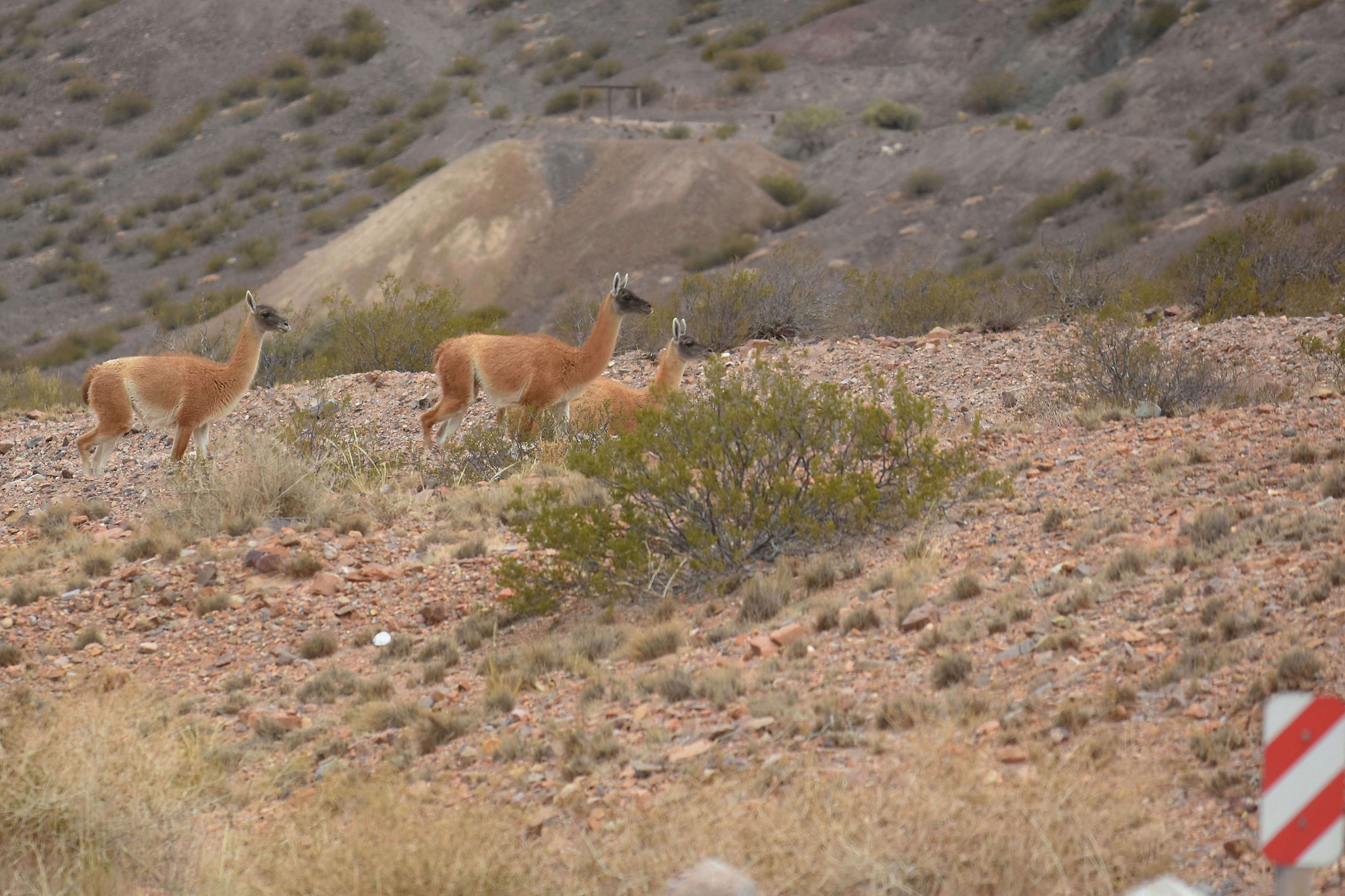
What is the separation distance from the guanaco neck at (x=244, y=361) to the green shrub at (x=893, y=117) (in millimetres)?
49103

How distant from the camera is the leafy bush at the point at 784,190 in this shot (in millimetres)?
50094

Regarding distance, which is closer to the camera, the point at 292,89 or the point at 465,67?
the point at 292,89

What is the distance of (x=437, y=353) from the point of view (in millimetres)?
13156

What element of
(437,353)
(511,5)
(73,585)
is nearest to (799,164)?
(511,5)

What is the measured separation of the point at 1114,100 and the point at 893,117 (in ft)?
33.0

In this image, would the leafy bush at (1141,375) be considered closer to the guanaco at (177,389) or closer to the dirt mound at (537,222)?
the guanaco at (177,389)

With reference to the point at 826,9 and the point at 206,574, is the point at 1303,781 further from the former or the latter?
the point at 826,9

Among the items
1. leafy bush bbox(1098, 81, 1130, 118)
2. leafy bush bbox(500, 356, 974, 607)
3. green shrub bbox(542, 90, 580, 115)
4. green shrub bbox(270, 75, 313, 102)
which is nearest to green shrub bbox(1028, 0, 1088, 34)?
leafy bush bbox(1098, 81, 1130, 118)

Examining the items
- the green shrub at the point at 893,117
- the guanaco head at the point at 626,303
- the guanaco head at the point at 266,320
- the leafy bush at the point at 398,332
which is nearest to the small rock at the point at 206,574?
the guanaco head at the point at 266,320

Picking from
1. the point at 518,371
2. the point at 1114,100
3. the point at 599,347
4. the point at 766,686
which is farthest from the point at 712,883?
the point at 1114,100

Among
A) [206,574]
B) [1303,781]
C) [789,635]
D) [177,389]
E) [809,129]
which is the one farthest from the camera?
[809,129]

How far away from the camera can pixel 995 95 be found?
5972 cm

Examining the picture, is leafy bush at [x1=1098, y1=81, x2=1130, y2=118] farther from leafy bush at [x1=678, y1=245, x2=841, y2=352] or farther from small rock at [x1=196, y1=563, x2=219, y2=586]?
small rock at [x1=196, y1=563, x2=219, y2=586]

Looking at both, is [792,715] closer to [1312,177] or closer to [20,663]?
[20,663]
